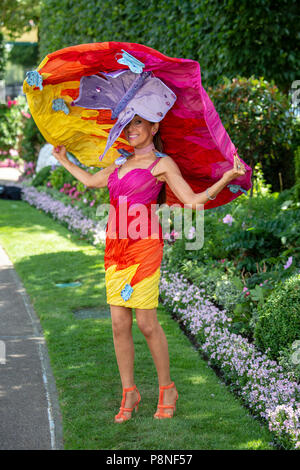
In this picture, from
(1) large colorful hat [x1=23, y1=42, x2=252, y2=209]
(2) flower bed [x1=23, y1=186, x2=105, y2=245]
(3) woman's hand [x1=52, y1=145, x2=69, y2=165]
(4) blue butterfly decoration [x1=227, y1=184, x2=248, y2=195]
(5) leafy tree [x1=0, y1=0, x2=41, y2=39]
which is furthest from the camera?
(5) leafy tree [x1=0, y1=0, x2=41, y2=39]

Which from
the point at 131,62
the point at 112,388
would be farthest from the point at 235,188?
the point at 112,388

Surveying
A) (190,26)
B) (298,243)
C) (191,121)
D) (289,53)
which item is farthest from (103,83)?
(190,26)

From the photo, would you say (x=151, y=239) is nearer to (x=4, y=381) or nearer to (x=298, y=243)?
(x=4, y=381)

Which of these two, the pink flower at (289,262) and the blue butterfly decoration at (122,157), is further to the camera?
the pink flower at (289,262)

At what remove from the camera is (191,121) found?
384 centimetres

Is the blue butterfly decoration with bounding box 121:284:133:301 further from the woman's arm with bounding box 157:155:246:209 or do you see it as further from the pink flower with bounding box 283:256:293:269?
the pink flower with bounding box 283:256:293:269

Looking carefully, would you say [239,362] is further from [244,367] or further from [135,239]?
[135,239]

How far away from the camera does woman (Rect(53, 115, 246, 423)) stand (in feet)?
12.4

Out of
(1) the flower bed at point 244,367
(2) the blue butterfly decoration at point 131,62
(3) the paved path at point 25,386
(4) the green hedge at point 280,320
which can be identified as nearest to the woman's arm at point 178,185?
(2) the blue butterfly decoration at point 131,62

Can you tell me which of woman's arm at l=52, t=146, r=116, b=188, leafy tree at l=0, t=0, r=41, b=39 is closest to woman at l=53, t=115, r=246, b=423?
woman's arm at l=52, t=146, r=116, b=188

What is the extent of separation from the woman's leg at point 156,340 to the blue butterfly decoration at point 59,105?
142cm

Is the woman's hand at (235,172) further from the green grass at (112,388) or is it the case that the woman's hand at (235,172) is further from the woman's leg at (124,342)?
the green grass at (112,388)

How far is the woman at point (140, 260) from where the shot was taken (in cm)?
378

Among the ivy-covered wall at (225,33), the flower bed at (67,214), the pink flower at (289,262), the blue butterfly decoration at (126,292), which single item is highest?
the ivy-covered wall at (225,33)
